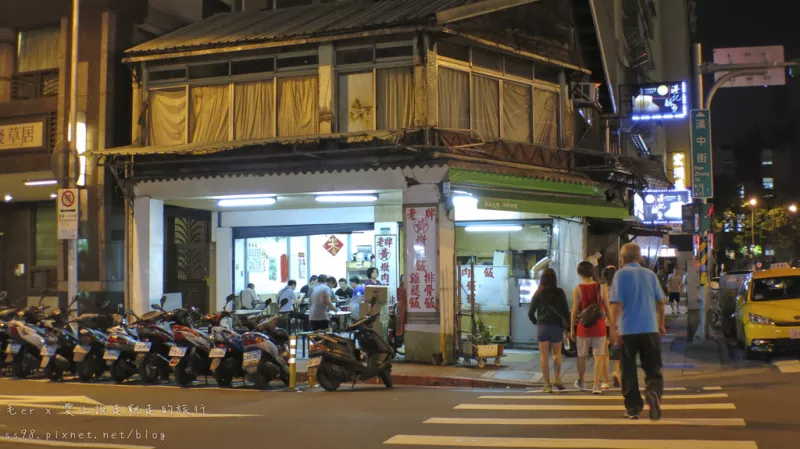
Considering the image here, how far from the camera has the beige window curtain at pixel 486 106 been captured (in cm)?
1574

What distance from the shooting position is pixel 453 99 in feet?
50.3

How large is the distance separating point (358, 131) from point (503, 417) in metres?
7.94

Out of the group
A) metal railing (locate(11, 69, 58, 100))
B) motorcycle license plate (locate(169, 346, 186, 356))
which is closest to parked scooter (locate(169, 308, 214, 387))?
motorcycle license plate (locate(169, 346, 186, 356))

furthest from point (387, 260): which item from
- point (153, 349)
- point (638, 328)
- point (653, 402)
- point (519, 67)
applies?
point (653, 402)

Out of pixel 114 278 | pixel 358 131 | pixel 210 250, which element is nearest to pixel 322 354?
pixel 358 131

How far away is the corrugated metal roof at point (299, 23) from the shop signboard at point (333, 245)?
6.41 metres

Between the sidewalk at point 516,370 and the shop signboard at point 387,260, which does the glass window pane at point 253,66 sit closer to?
the shop signboard at point 387,260

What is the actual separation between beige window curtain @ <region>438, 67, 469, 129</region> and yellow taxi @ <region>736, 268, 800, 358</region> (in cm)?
690

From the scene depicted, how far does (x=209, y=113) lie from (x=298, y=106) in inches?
92.2

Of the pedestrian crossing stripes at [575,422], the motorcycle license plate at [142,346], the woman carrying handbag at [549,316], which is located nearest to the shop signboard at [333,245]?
the motorcycle license plate at [142,346]

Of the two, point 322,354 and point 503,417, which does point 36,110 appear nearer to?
point 322,354

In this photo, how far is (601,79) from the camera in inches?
763

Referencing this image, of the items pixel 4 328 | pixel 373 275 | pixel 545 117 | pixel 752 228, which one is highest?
pixel 545 117

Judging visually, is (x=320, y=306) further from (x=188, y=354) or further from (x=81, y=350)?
(x=81, y=350)
